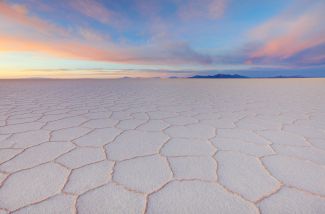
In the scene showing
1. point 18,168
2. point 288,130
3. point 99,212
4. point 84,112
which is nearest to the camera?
point 99,212

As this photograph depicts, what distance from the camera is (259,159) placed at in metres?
1.21

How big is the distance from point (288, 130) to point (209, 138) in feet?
2.37

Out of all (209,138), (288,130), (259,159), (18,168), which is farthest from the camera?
(288,130)

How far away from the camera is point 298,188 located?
3.02ft

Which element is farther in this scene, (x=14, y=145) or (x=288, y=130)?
(x=288, y=130)

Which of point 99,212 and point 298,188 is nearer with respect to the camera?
point 99,212

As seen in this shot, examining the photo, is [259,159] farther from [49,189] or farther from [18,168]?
[18,168]

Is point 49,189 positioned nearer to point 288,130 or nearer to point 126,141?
point 126,141

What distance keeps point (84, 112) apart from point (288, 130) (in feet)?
7.17

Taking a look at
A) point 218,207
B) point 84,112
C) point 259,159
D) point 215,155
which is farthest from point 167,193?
point 84,112

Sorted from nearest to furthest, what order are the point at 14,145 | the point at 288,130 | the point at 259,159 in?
the point at 259,159 < the point at 14,145 < the point at 288,130

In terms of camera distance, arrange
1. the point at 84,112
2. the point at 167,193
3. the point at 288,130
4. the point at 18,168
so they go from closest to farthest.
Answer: the point at 167,193 < the point at 18,168 < the point at 288,130 < the point at 84,112

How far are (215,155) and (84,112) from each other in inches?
74.3

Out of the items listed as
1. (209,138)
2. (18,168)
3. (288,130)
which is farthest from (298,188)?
(18,168)
